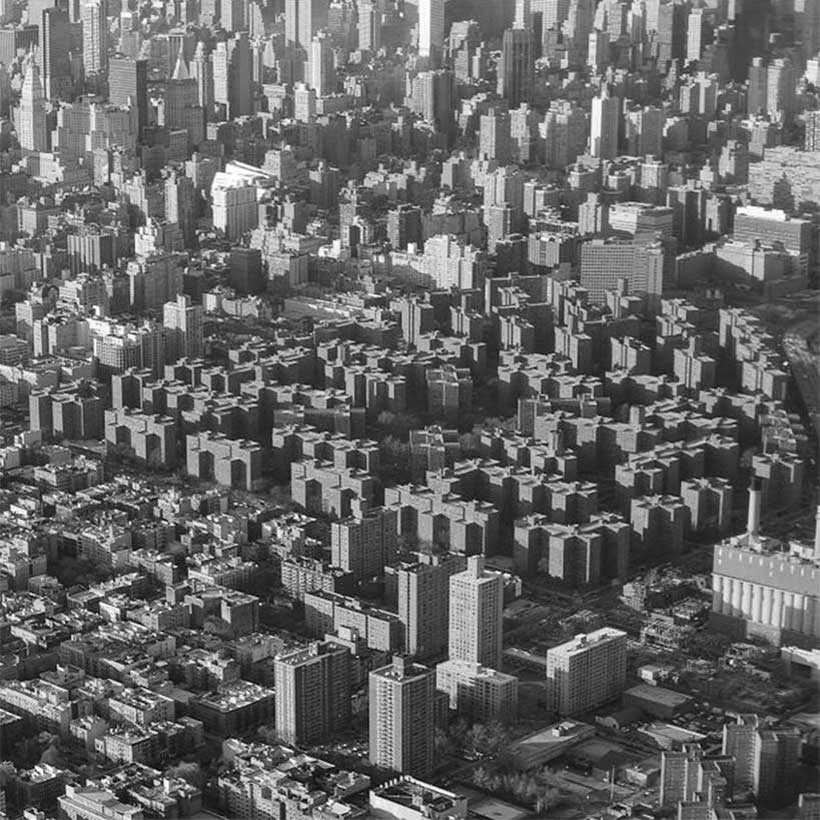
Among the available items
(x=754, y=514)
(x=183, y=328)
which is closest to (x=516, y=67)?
(x=183, y=328)

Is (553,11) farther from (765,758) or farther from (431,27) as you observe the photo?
(765,758)

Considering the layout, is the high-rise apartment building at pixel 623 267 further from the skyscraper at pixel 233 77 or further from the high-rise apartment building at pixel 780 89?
the skyscraper at pixel 233 77

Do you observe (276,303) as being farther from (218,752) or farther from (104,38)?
(104,38)

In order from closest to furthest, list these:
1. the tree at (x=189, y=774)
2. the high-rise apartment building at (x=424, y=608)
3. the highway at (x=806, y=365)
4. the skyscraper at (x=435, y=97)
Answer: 1. the tree at (x=189, y=774)
2. the high-rise apartment building at (x=424, y=608)
3. the highway at (x=806, y=365)
4. the skyscraper at (x=435, y=97)

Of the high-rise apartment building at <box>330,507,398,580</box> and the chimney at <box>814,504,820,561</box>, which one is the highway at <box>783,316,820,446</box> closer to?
the chimney at <box>814,504,820,561</box>

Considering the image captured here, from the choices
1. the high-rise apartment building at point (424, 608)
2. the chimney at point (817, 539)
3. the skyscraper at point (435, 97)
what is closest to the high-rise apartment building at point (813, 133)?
the skyscraper at point (435, 97)

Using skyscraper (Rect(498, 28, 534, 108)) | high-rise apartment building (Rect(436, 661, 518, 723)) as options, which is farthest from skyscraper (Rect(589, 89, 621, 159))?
high-rise apartment building (Rect(436, 661, 518, 723))
